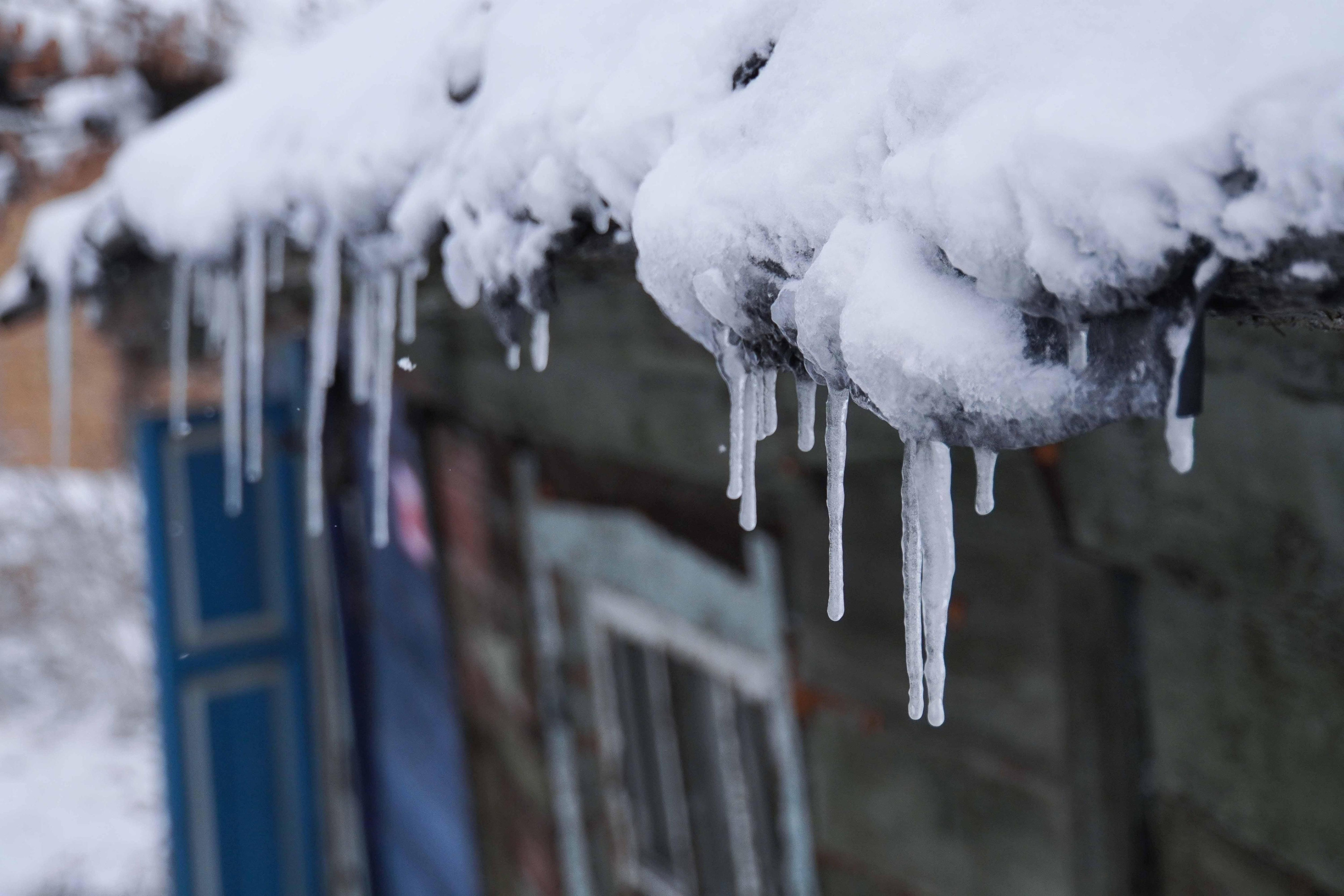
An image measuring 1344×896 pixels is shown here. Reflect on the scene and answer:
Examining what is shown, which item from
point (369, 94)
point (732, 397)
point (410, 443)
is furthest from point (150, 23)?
point (732, 397)

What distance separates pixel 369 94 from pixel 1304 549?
150 centimetres

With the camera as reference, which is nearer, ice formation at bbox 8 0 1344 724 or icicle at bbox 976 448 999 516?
ice formation at bbox 8 0 1344 724

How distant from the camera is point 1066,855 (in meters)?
1.64

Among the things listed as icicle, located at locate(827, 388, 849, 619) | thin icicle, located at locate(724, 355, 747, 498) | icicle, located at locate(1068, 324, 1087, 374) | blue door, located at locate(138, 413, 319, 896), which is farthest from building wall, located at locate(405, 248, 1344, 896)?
blue door, located at locate(138, 413, 319, 896)

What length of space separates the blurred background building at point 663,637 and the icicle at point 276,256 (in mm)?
304

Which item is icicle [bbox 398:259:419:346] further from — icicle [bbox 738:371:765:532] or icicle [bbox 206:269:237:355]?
icicle [bbox 206:269:237:355]

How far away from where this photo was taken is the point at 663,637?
2754 millimetres

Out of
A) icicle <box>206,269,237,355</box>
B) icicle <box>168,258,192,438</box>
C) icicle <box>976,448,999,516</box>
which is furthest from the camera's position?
icicle <box>168,258,192,438</box>

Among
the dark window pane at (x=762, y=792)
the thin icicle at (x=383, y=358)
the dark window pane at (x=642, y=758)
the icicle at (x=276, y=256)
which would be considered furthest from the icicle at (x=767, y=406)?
the dark window pane at (x=642, y=758)

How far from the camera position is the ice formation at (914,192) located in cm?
50

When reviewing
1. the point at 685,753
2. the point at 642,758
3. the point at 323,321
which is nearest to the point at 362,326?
the point at 323,321

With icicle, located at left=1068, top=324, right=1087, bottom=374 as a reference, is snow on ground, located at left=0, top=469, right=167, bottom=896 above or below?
below

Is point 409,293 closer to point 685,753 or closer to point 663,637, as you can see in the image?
point 663,637

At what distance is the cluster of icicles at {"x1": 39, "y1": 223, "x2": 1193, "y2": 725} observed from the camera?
0.77 m
